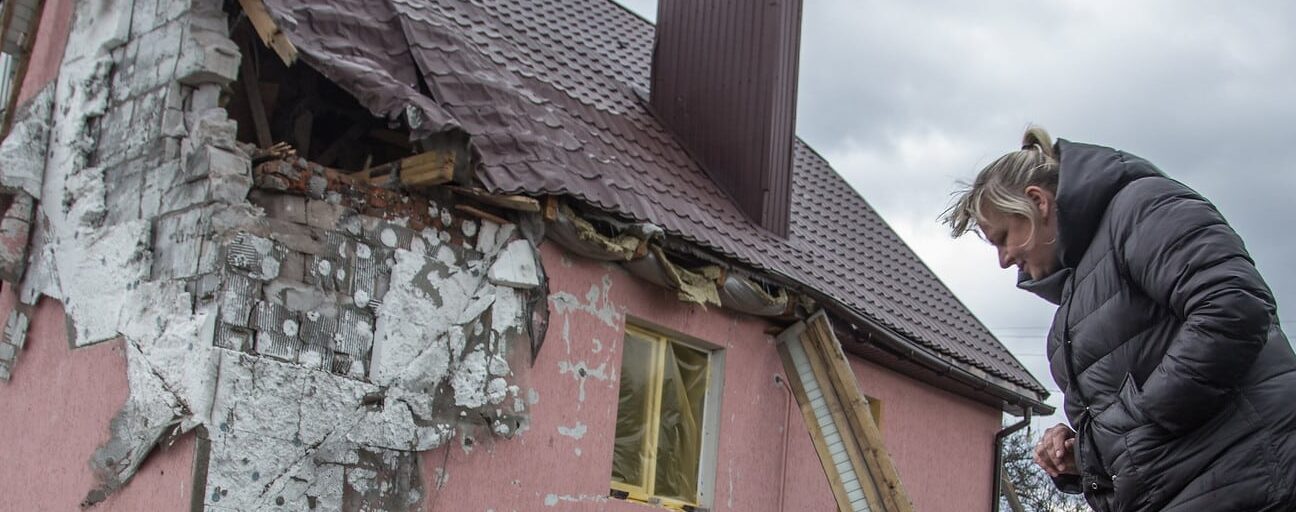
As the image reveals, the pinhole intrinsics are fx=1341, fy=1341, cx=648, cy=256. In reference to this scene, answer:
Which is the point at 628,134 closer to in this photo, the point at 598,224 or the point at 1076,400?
the point at 598,224

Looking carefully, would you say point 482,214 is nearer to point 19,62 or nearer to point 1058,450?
point 19,62

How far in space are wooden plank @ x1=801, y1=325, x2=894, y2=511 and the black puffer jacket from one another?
6.11 m

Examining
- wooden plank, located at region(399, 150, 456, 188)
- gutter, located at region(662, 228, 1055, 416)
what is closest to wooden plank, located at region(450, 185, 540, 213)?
wooden plank, located at region(399, 150, 456, 188)

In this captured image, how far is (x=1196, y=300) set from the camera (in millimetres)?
2605

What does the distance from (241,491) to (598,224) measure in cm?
271

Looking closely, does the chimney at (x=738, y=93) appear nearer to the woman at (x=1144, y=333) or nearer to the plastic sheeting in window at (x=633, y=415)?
the plastic sheeting in window at (x=633, y=415)

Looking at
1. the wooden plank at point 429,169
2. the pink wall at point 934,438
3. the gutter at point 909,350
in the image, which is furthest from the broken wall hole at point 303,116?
the pink wall at point 934,438

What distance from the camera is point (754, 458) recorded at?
926 cm

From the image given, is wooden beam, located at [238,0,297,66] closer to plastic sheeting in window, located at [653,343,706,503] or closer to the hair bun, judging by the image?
plastic sheeting in window, located at [653,343,706,503]

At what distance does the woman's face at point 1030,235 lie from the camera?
317 centimetres

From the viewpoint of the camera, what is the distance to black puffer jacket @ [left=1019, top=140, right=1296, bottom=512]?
2586mm

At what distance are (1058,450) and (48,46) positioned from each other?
24.1 feet

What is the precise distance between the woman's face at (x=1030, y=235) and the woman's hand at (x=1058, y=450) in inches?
15.2

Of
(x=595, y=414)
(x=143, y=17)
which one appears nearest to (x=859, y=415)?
(x=595, y=414)
